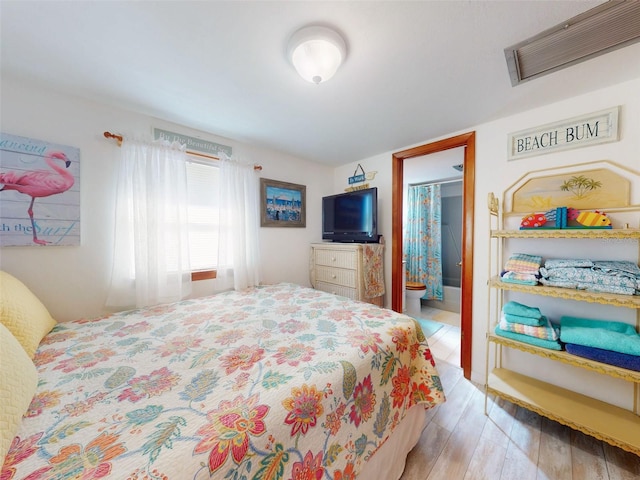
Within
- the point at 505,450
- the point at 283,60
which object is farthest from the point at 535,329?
the point at 283,60

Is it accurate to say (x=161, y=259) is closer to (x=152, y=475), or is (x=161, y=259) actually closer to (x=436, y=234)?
(x=152, y=475)

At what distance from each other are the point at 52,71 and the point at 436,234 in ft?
15.0

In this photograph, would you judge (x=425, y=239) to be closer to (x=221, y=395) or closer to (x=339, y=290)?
(x=339, y=290)

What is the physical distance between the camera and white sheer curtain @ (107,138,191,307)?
168cm

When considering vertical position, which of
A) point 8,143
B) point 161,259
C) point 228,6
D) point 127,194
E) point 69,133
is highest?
point 228,6

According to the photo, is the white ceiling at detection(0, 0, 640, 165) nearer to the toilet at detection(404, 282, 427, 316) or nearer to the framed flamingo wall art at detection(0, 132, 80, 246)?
the framed flamingo wall art at detection(0, 132, 80, 246)

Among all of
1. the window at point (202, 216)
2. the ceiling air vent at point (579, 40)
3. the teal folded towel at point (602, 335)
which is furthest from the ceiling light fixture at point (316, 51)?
the teal folded towel at point (602, 335)

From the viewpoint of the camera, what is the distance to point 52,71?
1319 millimetres

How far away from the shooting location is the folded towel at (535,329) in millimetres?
1429

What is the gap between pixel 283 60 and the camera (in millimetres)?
1226

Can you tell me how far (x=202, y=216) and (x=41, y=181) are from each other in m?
0.97

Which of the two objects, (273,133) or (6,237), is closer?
(6,237)

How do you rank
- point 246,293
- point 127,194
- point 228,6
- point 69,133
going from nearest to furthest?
1. point 228,6
2. point 69,133
3. point 127,194
4. point 246,293

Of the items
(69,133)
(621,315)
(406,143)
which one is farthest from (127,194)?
(621,315)
